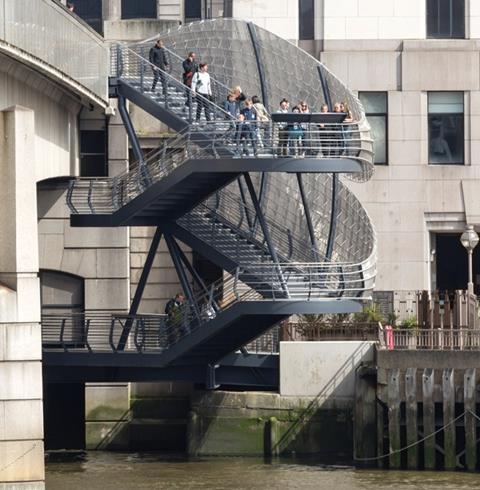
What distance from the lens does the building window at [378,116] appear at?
7225 centimetres

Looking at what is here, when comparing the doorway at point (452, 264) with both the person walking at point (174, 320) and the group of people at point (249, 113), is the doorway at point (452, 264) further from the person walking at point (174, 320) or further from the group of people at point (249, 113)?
the person walking at point (174, 320)

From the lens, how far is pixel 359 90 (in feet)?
236

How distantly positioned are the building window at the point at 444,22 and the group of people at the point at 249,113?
9579mm

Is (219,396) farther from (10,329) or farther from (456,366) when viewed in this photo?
(10,329)

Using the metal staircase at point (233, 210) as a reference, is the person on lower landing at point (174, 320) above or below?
below

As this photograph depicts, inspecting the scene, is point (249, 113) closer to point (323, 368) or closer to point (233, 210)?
point (233, 210)

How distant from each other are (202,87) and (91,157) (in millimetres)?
5581

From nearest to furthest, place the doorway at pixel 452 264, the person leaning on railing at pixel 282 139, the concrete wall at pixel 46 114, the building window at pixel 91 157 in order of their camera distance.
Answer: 1. the concrete wall at pixel 46 114
2. the person leaning on railing at pixel 282 139
3. the building window at pixel 91 157
4. the doorway at pixel 452 264

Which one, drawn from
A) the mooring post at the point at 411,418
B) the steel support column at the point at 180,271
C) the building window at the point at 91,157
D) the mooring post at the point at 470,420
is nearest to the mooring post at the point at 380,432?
the mooring post at the point at 411,418

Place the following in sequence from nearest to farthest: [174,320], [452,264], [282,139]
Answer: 1. [282,139]
2. [174,320]
3. [452,264]

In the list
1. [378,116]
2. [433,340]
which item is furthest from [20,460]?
[378,116]

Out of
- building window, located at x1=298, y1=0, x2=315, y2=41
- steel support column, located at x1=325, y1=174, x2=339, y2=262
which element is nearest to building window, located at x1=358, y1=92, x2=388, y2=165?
building window, located at x1=298, y1=0, x2=315, y2=41

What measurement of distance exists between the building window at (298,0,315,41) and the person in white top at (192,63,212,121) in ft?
34.9

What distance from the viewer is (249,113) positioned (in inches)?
2377
